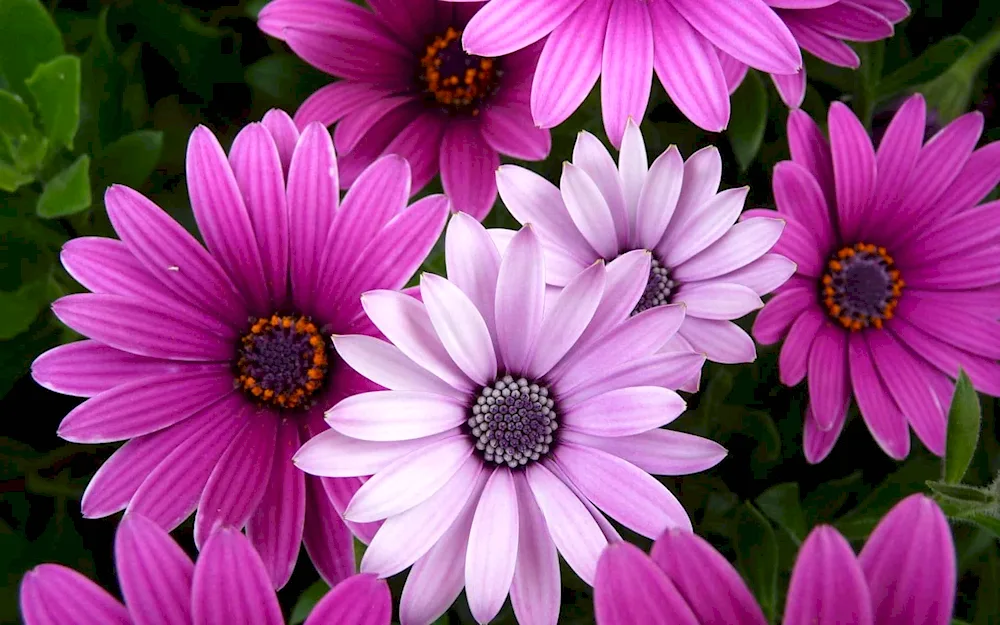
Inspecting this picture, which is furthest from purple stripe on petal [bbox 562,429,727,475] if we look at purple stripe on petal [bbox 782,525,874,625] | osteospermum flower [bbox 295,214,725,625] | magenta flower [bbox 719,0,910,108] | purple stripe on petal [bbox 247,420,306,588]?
magenta flower [bbox 719,0,910,108]

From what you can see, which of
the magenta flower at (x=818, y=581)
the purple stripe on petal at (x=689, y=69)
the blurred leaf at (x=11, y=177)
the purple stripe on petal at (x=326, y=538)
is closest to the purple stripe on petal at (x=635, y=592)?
the magenta flower at (x=818, y=581)

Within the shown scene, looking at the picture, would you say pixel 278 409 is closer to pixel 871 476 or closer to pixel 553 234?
pixel 553 234

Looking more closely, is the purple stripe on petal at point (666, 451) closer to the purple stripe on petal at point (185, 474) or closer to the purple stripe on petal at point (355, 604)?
the purple stripe on petal at point (355, 604)

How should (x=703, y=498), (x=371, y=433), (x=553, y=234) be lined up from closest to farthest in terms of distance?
(x=371, y=433), (x=553, y=234), (x=703, y=498)

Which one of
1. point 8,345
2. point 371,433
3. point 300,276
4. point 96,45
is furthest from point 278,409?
point 96,45

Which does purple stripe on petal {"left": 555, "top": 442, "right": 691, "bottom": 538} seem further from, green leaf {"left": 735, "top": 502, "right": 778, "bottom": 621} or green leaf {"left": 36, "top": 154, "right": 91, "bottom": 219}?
green leaf {"left": 36, "top": 154, "right": 91, "bottom": 219}

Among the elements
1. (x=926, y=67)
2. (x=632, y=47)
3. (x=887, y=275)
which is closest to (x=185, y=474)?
(x=632, y=47)
